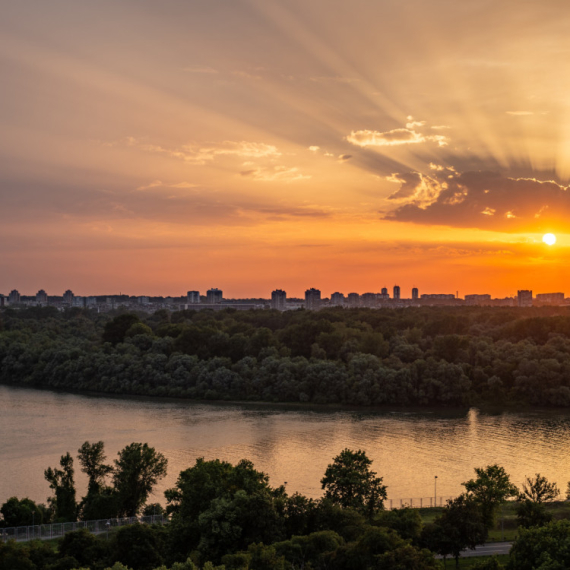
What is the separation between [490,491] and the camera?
17.8 metres

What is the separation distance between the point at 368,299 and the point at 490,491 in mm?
144490

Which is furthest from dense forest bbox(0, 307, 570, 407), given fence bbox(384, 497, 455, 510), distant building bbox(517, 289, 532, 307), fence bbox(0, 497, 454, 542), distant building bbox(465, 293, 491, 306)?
distant building bbox(465, 293, 491, 306)

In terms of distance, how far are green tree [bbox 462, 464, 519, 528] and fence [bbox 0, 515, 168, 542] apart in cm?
859

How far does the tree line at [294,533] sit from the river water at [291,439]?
12.6 ft

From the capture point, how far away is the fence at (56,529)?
1739 cm

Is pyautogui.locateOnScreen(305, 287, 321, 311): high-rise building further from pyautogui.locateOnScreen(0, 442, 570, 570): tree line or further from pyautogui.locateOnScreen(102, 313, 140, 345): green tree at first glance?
pyautogui.locateOnScreen(0, 442, 570, 570): tree line

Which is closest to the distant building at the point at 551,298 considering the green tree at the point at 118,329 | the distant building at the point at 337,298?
the distant building at the point at 337,298

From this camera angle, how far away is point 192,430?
1261 inches

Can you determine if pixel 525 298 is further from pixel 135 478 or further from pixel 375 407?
pixel 135 478

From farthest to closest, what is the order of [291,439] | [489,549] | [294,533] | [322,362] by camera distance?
[322,362] < [291,439] < [489,549] < [294,533]

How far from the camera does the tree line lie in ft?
41.8

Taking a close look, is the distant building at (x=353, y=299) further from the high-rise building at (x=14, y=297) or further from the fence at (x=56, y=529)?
the fence at (x=56, y=529)

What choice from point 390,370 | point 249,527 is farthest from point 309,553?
point 390,370

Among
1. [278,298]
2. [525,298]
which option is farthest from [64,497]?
[278,298]
